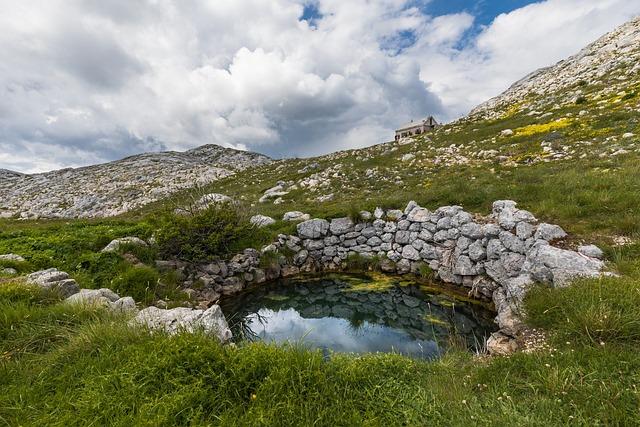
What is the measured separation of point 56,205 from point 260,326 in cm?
4605

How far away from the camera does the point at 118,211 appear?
37.3 meters

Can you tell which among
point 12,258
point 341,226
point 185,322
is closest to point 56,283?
point 185,322

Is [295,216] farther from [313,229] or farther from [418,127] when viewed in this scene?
[418,127]

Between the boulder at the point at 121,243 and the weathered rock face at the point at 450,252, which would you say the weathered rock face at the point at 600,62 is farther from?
the boulder at the point at 121,243

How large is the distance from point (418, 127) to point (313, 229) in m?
62.9

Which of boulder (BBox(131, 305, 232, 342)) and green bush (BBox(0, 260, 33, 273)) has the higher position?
green bush (BBox(0, 260, 33, 273))

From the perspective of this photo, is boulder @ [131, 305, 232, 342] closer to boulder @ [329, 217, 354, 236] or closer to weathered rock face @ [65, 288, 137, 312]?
weathered rock face @ [65, 288, 137, 312]

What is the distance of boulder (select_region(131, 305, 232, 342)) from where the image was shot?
500 centimetres

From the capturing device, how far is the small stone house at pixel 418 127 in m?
69.9

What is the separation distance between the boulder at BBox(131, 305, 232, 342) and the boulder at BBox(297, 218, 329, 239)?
9.15 meters

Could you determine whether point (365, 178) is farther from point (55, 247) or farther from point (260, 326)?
point (55, 247)

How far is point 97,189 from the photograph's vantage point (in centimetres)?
4725

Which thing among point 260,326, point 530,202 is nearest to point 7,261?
point 260,326

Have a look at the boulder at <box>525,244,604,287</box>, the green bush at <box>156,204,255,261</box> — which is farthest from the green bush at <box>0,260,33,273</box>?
the boulder at <box>525,244,604,287</box>
